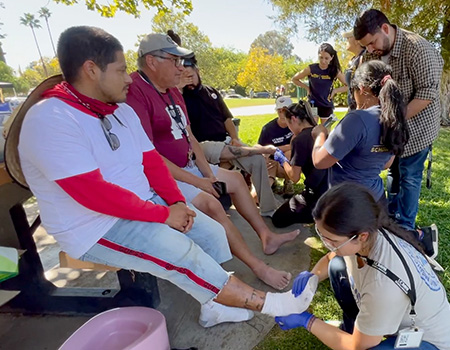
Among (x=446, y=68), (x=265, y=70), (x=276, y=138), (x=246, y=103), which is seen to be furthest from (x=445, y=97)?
(x=265, y=70)

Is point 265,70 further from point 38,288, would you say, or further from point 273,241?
point 38,288

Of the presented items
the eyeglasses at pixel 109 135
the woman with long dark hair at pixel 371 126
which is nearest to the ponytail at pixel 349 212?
the woman with long dark hair at pixel 371 126

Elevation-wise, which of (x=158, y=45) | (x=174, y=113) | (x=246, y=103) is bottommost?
(x=246, y=103)

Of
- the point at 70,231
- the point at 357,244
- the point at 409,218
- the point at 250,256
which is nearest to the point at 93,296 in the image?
the point at 70,231

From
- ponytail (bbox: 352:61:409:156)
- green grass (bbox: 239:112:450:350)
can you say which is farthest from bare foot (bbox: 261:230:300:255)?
ponytail (bbox: 352:61:409:156)

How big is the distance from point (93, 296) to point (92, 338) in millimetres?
481

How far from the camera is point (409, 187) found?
242 cm

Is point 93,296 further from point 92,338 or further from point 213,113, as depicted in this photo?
point 213,113

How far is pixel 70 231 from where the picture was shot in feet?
4.52

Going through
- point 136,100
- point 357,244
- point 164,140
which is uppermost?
point 136,100

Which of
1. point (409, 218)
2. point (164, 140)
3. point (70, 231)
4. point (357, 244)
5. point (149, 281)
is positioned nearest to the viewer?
point (357, 244)

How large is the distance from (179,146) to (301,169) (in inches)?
40.1

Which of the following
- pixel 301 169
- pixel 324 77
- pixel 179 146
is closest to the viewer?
pixel 179 146

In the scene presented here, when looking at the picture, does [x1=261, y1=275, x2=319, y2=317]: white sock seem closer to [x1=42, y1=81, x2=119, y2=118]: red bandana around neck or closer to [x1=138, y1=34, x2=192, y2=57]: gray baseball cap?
[x1=42, y1=81, x2=119, y2=118]: red bandana around neck
